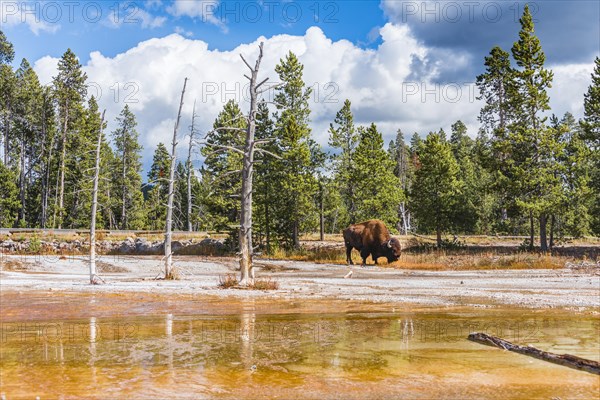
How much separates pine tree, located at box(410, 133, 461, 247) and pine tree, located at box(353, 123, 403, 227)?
236cm

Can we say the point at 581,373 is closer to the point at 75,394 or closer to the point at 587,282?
→ the point at 75,394

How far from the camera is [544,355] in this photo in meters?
8.79

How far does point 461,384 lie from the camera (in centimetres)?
745

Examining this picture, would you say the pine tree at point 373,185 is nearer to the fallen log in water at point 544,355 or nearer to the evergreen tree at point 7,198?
the fallen log in water at point 544,355

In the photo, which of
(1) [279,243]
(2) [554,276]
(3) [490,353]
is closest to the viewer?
(3) [490,353]

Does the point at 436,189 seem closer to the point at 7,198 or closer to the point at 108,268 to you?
the point at 108,268

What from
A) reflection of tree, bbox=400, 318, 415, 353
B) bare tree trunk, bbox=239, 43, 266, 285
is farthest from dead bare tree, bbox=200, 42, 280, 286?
reflection of tree, bbox=400, 318, 415, 353

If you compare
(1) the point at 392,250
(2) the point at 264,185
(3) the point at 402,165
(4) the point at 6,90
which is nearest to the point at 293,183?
(2) the point at 264,185

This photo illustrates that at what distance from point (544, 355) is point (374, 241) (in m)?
26.9

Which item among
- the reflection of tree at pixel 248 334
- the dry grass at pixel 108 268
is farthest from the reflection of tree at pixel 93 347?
the dry grass at pixel 108 268

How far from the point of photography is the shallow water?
284 inches

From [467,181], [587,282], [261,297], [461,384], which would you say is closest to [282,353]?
[461,384]

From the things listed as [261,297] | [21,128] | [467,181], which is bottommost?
[261,297]

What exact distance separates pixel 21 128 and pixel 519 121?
55890 mm
